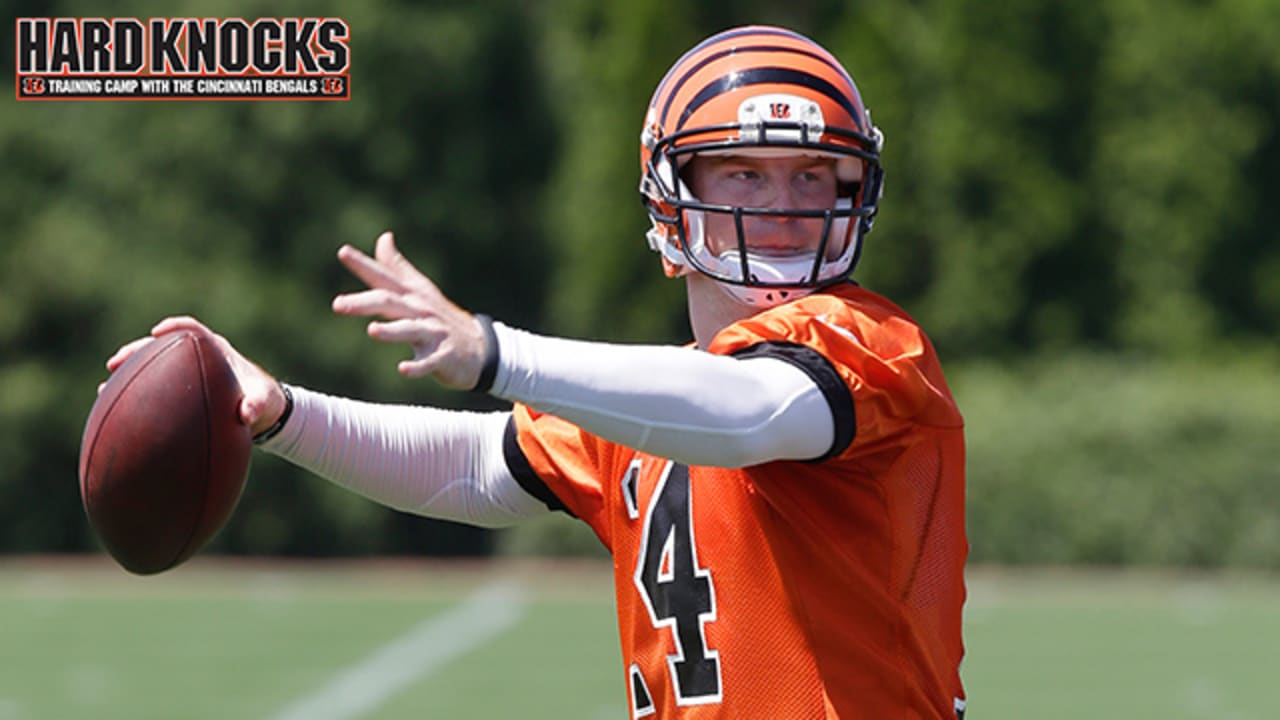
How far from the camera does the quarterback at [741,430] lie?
2.10 meters

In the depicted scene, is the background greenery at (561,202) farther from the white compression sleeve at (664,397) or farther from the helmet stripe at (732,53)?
the white compression sleeve at (664,397)

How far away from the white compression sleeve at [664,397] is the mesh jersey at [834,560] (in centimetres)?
11

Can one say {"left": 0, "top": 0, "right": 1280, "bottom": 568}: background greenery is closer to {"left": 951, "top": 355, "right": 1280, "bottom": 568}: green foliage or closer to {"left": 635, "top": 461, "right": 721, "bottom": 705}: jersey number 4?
{"left": 951, "top": 355, "right": 1280, "bottom": 568}: green foliage

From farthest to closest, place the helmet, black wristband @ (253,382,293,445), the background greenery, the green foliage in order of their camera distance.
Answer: the background greenery → the green foliage → black wristband @ (253,382,293,445) → the helmet

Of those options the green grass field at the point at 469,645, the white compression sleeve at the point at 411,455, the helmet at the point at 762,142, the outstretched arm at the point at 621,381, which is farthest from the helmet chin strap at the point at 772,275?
the green grass field at the point at 469,645

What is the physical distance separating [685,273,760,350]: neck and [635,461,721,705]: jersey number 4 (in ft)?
0.81

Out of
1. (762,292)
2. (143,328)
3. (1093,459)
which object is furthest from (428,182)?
(762,292)

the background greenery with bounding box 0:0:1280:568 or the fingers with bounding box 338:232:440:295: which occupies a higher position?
the background greenery with bounding box 0:0:1280:568

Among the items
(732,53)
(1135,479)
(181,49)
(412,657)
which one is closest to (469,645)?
(412,657)

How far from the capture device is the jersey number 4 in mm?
2402

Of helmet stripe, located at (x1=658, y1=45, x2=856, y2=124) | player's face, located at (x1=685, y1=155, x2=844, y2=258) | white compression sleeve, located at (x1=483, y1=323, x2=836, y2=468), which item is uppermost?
helmet stripe, located at (x1=658, y1=45, x2=856, y2=124)

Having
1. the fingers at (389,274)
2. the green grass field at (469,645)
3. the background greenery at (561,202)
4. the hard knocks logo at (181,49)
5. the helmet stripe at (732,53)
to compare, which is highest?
the background greenery at (561,202)

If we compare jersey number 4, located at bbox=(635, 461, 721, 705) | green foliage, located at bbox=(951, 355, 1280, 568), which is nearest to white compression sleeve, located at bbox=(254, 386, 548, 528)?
jersey number 4, located at bbox=(635, 461, 721, 705)

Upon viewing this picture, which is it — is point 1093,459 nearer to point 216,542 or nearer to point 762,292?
point 216,542
